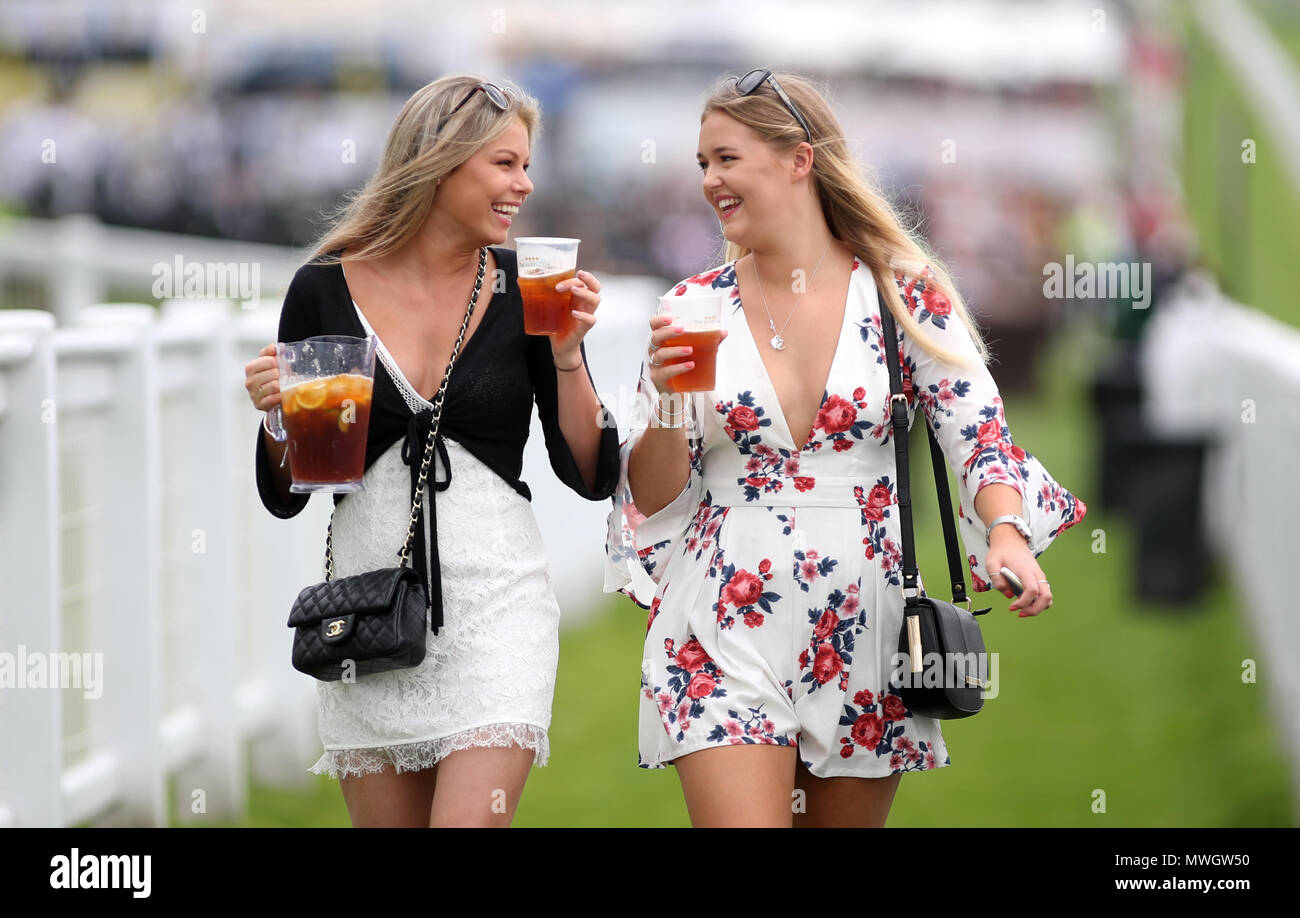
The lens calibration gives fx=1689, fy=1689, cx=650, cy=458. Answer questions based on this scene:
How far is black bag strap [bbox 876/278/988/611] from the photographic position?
11.4ft

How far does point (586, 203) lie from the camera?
27.5 metres

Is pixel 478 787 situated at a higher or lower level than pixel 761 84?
lower

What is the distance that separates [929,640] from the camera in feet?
11.1

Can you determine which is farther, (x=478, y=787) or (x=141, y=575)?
(x=141, y=575)

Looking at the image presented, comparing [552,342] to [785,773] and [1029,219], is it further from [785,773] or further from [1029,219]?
[1029,219]

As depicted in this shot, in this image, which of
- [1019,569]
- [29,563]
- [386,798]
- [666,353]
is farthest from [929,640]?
[29,563]

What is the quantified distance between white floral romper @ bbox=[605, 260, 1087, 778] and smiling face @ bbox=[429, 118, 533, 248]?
1.49ft

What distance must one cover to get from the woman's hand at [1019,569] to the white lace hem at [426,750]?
0.98m

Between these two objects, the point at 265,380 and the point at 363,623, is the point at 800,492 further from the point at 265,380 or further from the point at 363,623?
the point at 265,380

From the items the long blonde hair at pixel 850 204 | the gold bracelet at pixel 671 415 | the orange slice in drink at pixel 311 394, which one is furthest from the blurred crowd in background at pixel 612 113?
the orange slice in drink at pixel 311 394

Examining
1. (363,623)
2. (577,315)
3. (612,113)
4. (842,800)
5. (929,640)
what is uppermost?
(612,113)

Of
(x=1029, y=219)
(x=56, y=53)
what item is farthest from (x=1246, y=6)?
(x=56, y=53)

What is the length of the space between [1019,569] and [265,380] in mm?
1523

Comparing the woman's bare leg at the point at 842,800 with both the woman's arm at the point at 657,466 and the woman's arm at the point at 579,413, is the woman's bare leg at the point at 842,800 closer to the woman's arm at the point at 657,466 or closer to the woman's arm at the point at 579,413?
the woman's arm at the point at 657,466
